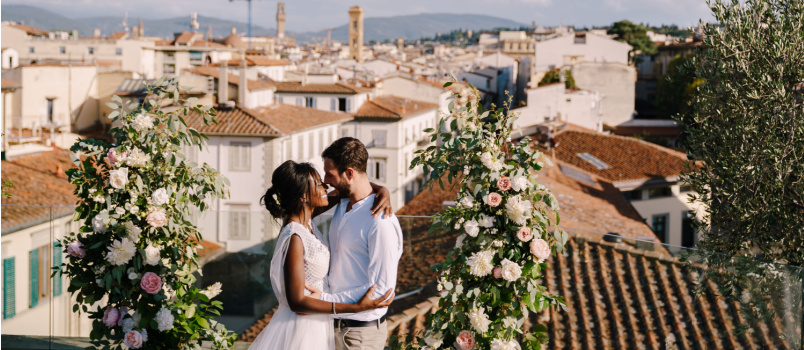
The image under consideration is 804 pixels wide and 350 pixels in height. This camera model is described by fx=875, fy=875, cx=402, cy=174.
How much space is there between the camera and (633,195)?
80.4 ft

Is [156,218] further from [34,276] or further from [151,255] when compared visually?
[34,276]

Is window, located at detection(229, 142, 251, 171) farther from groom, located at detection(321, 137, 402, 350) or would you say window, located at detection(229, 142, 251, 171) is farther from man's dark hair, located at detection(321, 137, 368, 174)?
man's dark hair, located at detection(321, 137, 368, 174)

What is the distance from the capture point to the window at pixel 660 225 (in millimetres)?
24422

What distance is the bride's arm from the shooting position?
3.69 m

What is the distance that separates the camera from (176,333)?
16.4 ft

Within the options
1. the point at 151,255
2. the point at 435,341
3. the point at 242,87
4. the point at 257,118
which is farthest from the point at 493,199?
the point at 242,87

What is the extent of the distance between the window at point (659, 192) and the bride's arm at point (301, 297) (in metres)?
22.0

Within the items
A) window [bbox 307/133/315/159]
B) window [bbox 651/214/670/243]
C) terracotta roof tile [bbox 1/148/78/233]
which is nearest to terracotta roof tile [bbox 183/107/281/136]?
window [bbox 307/133/315/159]

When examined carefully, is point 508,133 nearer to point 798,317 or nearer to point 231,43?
point 798,317

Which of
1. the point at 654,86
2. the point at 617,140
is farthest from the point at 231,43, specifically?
the point at 617,140

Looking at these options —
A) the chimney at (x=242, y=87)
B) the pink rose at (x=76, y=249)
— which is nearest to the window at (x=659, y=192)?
the chimney at (x=242, y=87)

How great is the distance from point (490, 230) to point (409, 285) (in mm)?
2138

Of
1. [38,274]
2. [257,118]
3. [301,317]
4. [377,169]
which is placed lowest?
[377,169]

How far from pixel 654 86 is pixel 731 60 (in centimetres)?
5525
